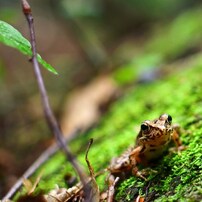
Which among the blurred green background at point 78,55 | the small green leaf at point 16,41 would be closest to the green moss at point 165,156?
the blurred green background at point 78,55

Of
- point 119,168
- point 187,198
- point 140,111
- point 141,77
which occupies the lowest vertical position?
point 187,198

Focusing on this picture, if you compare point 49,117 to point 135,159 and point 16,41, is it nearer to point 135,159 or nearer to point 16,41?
point 16,41

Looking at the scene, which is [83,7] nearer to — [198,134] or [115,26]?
[198,134]

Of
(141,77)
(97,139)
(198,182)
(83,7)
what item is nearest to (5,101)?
(83,7)

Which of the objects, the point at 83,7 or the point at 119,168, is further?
the point at 83,7

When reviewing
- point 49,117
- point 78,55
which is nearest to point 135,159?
point 49,117

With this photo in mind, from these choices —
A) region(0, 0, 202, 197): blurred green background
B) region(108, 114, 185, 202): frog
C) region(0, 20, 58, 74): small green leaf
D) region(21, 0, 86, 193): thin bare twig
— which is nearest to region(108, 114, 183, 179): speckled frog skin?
region(108, 114, 185, 202): frog

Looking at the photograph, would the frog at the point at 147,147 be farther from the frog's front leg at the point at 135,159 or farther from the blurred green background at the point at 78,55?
the blurred green background at the point at 78,55
